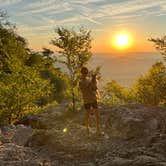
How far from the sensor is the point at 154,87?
209ft

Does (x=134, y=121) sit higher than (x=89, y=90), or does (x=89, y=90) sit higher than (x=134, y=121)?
(x=89, y=90)

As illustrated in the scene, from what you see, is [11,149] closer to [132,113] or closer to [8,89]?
[132,113]

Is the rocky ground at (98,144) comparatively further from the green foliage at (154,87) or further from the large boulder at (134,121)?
the green foliage at (154,87)

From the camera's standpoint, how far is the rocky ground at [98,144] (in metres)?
15.1

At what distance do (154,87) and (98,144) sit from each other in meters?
47.1

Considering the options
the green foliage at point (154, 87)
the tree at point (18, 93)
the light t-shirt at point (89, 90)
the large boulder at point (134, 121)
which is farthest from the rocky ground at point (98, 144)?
the green foliage at point (154, 87)

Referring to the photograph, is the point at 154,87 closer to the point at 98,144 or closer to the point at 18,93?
the point at 18,93

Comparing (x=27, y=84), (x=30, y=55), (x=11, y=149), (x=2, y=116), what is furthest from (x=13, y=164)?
(x=30, y=55)

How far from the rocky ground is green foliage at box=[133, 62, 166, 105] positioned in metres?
32.1

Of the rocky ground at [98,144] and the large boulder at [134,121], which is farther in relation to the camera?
the large boulder at [134,121]

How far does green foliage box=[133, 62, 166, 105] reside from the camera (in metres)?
57.7

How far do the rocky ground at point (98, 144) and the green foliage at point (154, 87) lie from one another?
32.1 m

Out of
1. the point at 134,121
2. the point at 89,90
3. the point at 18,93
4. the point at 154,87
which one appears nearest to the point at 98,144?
the point at 89,90

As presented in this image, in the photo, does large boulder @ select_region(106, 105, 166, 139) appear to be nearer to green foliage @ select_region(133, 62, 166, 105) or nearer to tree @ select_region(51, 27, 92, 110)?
tree @ select_region(51, 27, 92, 110)
